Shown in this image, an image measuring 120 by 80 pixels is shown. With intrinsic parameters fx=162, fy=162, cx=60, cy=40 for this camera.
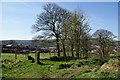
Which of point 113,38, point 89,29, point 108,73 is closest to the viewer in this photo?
point 108,73

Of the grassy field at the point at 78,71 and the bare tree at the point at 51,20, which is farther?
the bare tree at the point at 51,20

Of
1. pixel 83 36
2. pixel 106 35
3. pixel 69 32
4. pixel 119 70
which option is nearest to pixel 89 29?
pixel 83 36

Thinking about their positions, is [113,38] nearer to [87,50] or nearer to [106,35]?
[106,35]

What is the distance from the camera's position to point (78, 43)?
18797mm

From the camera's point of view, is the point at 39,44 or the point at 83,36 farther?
the point at 39,44

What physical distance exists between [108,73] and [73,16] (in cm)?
1262

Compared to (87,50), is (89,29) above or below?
above

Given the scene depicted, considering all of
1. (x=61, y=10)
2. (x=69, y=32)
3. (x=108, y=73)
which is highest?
(x=61, y=10)

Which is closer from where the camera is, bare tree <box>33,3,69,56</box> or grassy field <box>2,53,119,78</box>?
grassy field <box>2,53,119,78</box>

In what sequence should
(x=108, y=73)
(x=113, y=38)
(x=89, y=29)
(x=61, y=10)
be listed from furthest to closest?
(x=113, y=38), (x=61, y=10), (x=89, y=29), (x=108, y=73)

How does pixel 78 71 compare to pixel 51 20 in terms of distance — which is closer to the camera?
pixel 78 71

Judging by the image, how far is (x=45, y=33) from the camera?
95.3 ft

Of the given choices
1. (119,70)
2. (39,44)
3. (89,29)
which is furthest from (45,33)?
(119,70)

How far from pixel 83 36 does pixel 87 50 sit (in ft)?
5.98
